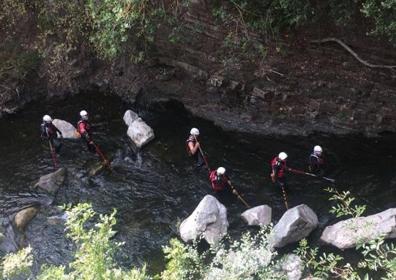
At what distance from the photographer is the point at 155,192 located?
534 inches

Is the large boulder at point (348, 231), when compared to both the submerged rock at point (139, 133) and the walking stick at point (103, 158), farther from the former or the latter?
the walking stick at point (103, 158)

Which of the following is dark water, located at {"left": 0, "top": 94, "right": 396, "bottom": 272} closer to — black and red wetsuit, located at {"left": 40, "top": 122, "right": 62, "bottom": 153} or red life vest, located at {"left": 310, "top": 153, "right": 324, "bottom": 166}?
black and red wetsuit, located at {"left": 40, "top": 122, "right": 62, "bottom": 153}

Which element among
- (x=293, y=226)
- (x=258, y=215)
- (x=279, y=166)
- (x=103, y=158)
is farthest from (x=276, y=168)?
(x=103, y=158)

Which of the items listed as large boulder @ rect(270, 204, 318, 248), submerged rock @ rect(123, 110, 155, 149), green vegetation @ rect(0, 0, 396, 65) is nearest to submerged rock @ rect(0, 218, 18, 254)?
submerged rock @ rect(123, 110, 155, 149)

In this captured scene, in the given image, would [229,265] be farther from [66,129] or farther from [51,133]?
[66,129]

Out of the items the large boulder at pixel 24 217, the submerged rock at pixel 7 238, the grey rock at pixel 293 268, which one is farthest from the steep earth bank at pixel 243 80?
the grey rock at pixel 293 268

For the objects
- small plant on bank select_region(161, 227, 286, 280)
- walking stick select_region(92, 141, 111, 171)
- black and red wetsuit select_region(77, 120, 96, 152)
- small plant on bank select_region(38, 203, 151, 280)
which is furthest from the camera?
walking stick select_region(92, 141, 111, 171)

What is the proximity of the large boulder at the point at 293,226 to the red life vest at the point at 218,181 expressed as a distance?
1999 mm

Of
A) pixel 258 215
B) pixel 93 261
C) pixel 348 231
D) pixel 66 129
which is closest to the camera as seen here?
pixel 93 261

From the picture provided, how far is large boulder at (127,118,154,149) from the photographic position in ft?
49.2

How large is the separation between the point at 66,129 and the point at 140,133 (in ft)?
8.79

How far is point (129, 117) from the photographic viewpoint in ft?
51.5

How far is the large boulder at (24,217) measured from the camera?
42.0 ft

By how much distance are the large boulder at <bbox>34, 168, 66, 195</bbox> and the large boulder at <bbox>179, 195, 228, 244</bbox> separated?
429 cm
